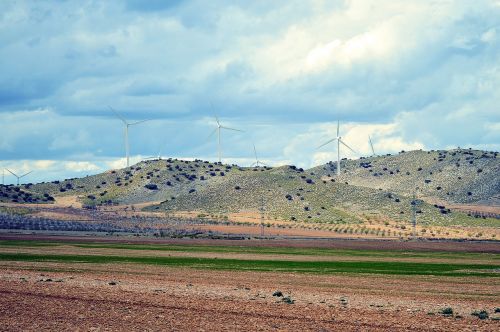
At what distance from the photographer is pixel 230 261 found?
299 ft

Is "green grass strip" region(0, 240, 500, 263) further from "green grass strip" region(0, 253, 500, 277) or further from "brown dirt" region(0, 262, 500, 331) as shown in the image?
"brown dirt" region(0, 262, 500, 331)

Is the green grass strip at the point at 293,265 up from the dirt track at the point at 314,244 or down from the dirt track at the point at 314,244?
down

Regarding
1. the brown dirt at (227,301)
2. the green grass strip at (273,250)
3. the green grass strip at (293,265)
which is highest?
the green grass strip at (273,250)

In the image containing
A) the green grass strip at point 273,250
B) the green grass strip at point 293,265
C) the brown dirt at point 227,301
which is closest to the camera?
the brown dirt at point 227,301

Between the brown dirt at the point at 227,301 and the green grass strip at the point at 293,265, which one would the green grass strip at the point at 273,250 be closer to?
the green grass strip at the point at 293,265

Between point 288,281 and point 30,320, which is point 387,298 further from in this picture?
point 30,320

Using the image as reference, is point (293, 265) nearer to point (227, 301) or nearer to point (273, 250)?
point (273, 250)

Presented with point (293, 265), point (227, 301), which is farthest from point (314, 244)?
point (227, 301)

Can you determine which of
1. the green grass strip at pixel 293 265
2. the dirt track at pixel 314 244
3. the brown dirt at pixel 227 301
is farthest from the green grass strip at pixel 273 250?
the brown dirt at pixel 227 301

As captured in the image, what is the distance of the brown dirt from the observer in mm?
40406

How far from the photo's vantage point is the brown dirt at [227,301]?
40.4 metres

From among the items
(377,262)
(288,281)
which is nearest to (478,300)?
(288,281)

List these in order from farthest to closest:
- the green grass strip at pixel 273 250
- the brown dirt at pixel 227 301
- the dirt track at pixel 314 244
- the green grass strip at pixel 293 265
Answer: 1. the dirt track at pixel 314 244
2. the green grass strip at pixel 273 250
3. the green grass strip at pixel 293 265
4. the brown dirt at pixel 227 301

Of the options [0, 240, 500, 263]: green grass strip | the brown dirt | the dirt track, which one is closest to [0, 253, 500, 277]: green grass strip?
the brown dirt
